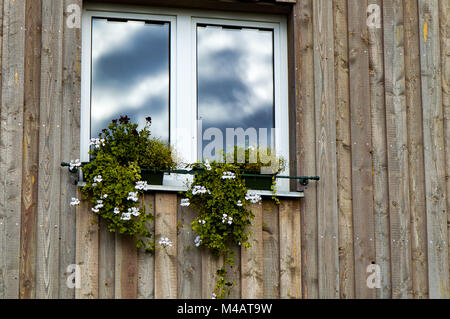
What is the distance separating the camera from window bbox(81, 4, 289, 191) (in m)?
5.58

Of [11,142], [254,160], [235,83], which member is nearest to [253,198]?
[254,160]

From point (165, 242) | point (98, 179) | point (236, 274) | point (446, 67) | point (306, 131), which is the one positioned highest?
point (446, 67)

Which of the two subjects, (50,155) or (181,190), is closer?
(50,155)

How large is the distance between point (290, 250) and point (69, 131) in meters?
1.73

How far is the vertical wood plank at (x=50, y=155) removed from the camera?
498 cm

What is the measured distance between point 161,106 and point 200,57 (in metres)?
0.49

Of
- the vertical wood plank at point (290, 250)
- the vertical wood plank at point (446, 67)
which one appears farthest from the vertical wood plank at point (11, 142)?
the vertical wood plank at point (446, 67)

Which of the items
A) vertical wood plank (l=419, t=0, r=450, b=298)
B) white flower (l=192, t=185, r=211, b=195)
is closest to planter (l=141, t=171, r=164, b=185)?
white flower (l=192, t=185, r=211, b=195)

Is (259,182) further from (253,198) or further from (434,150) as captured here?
(434,150)

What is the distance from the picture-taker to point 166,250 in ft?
16.9

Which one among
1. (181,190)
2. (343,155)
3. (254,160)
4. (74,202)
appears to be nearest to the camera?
(74,202)
